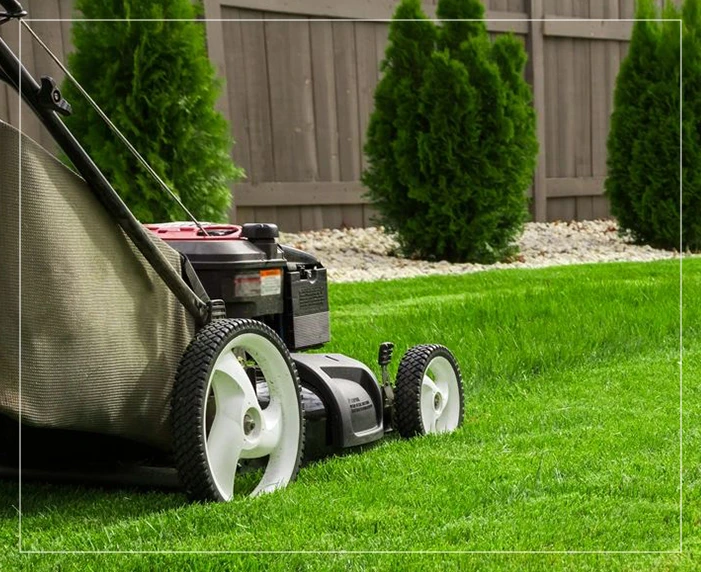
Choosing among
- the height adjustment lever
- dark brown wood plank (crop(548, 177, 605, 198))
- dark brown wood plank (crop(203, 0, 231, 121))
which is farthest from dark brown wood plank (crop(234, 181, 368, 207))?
the height adjustment lever

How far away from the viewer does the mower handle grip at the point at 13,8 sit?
2519mm

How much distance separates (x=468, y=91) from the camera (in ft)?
23.0

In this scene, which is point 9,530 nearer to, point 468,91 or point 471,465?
point 471,465

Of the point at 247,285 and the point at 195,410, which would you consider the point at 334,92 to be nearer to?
the point at 247,285

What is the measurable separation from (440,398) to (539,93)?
4203 mm

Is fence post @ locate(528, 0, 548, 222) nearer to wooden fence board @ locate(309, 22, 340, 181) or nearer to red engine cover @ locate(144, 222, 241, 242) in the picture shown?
wooden fence board @ locate(309, 22, 340, 181)

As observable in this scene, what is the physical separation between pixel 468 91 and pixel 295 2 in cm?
203

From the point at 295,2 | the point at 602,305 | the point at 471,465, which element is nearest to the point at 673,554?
the point at 471,465

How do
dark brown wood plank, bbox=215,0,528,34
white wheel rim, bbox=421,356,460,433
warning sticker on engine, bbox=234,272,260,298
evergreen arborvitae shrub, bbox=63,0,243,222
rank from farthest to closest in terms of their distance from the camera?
1. evergreen arborvitae shrub, bbox=63,0,243,222
2. dark brown wood plank, bbox=215,0,528,34
3. white wheel rim, bbox=421,356,460,433
4. warning sticker on engine, bbox=234,272,260,298

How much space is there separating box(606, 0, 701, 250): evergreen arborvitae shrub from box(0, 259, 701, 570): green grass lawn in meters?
1.83

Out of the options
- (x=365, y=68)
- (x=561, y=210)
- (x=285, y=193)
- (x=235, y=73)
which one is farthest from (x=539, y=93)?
(x=285, y=193)

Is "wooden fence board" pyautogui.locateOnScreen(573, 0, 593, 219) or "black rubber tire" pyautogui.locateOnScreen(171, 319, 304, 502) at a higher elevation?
"wooden fence board" pyautogui.locateOnScreen(573, 0, 593, 219)

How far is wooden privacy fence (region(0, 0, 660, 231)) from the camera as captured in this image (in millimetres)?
5266

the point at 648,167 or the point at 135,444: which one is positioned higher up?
the point at 648,167
